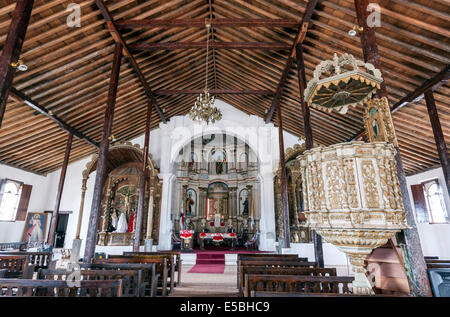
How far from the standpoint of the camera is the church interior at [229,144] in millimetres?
2697

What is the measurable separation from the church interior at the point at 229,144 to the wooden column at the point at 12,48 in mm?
24

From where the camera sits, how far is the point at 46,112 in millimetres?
7141

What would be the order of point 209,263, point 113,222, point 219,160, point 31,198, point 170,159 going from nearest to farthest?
1. point 209,263
2. point 31,198
3. point 113,222
4. point 170,159
5. point 219,160

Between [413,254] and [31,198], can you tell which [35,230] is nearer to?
[31,198]

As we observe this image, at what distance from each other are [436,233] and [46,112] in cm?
1307

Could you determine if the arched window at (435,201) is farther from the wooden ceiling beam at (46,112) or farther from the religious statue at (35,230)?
the religious statue at (35,230)

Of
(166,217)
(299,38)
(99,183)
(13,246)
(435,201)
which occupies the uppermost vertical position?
(299,38)

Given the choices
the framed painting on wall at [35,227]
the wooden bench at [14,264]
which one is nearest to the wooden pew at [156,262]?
the wooden bench at [14,264]

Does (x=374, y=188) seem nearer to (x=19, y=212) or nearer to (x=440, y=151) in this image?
(x=440, y=151)

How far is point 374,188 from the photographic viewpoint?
8.25 ft

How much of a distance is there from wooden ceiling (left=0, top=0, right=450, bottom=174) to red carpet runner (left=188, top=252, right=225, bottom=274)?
5793mm

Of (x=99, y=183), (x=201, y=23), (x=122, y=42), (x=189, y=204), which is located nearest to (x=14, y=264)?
(x=99, y=183)
